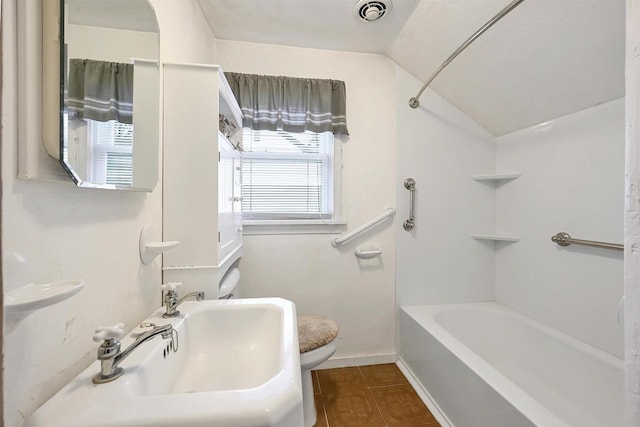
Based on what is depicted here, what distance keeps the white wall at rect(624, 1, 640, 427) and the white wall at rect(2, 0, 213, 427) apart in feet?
4.01

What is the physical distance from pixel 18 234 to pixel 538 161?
2382mm

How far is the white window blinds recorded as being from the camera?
1.85m

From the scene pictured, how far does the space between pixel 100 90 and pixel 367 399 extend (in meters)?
1.90

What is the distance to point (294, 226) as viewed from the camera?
1850mm

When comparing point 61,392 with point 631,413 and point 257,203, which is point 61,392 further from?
point 257,203

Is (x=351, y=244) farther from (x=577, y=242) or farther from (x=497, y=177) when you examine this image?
(x=577, y=242)

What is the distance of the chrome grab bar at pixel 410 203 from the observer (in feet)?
6.29

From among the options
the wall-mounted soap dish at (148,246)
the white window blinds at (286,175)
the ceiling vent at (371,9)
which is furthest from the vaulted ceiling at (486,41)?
the wall-mounted soap dish at (148,246)

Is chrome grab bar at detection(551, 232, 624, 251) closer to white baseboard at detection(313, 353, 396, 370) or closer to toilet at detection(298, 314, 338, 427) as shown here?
white baseboard at detection(313, 353, 396, 370)

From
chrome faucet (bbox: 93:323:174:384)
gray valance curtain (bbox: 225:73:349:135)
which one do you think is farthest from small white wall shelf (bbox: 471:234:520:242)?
chrome faucet (bbox: 93:323:174:384)

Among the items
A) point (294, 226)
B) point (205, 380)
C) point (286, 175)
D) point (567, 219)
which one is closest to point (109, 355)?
point (205, 380)

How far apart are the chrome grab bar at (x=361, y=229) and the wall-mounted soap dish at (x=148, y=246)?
1.14 meters

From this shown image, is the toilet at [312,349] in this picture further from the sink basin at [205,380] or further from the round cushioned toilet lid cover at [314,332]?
the sink basin at [205,380]

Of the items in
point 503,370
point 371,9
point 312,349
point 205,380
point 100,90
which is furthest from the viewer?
point 503,370
